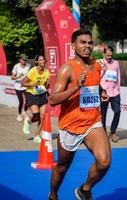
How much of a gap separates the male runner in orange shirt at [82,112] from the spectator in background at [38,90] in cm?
436

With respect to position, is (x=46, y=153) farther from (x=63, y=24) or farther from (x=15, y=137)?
(x=63, y=24)

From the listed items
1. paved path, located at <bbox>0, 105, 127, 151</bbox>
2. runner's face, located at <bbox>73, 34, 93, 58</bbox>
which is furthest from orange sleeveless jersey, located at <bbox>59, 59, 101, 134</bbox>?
paved path, located at <bbox>0, 105, 127, 151</bbox>

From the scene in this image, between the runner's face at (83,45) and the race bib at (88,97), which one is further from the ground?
the runner's face at (83,45)

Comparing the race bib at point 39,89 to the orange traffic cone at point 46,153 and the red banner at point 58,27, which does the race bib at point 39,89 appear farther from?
the red banner at point 58,27

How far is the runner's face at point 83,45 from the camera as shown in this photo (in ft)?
17.6

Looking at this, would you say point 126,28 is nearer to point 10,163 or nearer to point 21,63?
point 21,63

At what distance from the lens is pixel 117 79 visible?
33.8 ft

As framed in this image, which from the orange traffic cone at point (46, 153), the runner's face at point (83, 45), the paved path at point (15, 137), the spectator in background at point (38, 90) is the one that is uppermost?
the runner's face at point (83, 45)

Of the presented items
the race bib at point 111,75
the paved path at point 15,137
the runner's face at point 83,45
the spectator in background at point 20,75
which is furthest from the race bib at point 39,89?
the runner's face at point 83,45

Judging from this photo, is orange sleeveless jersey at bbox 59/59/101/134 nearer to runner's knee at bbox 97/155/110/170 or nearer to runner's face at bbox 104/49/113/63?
runner's knee at bbox 97/155/110/170

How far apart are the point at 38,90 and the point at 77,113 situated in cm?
464

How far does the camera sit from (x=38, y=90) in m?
9.96

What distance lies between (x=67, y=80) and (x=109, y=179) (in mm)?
2228

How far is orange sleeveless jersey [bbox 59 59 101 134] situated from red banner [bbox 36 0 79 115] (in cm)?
859
